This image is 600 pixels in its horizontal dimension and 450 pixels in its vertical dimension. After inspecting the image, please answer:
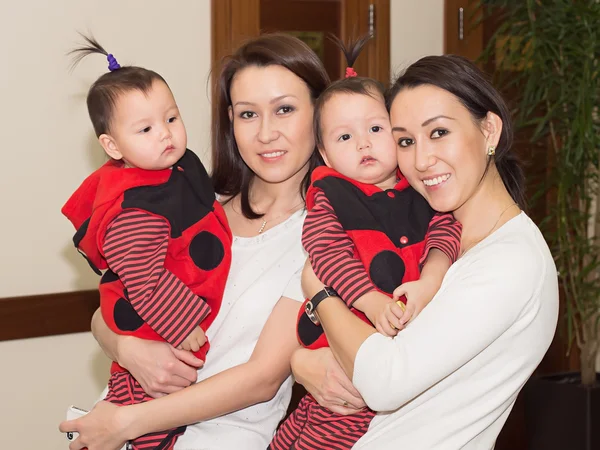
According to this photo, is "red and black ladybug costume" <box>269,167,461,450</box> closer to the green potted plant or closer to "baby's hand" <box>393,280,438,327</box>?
"baby's hand" <box>393,280,438,327</box>

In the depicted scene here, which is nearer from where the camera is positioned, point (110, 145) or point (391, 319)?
point (391, 319)

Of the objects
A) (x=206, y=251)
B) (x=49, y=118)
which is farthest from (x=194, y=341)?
(x=49, y=118)

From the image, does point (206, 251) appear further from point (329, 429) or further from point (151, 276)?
point (329, 429)

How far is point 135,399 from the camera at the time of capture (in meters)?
2.11

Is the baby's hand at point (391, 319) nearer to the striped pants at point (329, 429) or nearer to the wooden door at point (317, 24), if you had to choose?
the striped pants at point (329, 429)

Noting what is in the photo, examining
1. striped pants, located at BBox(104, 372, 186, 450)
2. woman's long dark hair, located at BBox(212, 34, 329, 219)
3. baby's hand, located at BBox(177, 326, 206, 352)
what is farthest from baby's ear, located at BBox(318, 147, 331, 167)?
striped pants, located at BBox(104, 372, 186, 450)

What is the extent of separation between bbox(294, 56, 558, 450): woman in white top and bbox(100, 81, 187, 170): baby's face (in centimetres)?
52

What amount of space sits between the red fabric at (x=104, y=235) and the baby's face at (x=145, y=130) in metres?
0.05

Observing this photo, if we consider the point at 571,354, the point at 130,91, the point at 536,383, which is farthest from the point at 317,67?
the point at 571,354

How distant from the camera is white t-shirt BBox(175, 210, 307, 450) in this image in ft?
6.75

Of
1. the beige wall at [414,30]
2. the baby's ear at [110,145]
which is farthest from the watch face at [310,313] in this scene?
the beige wall at [414,30]

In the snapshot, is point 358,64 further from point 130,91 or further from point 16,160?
point 130,91

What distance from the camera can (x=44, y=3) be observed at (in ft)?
10.8

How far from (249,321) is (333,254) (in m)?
0.34
